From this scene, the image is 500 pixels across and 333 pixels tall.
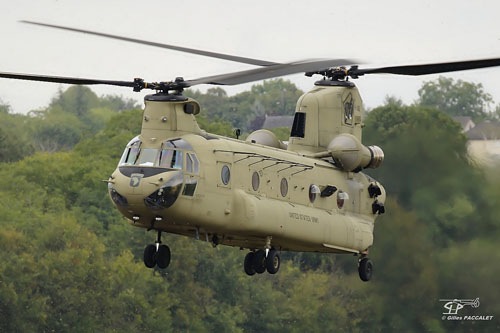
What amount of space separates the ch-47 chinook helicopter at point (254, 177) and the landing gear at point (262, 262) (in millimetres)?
24

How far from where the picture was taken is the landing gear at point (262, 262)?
34969mm

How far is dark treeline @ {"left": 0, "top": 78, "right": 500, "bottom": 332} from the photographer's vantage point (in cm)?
4781

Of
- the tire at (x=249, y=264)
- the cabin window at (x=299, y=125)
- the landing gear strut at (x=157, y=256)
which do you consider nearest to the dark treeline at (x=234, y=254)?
the cabin window at (x=299, y=125)

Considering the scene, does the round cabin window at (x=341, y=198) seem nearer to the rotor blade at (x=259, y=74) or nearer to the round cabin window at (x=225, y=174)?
the round cabin window at (x=225, y=174)

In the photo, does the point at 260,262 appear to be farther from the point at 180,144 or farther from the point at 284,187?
the point at 180,144

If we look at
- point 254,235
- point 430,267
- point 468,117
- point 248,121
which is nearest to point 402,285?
point 430,267

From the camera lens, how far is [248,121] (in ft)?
305

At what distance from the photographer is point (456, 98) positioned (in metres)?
65.6

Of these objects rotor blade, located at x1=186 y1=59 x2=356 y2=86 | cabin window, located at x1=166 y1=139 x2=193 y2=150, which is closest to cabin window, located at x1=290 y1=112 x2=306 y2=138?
cabin window, located at x1=166 y1=139 x2=193 y2=150

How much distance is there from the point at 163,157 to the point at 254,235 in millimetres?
3377

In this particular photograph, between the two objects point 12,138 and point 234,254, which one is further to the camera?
point 12,138

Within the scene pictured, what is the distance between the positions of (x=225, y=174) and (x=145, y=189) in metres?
2.48

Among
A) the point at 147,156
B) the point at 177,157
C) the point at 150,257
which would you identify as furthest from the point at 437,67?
the point at 150,257

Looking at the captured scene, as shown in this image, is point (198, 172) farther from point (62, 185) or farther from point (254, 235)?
point (62, 185)
